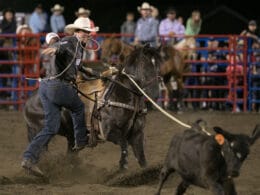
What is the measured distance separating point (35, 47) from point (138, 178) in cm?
683

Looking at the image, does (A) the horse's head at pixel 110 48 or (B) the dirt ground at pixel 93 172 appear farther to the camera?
(A) the horse's head at pixel 110 48

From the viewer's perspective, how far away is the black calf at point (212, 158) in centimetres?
561

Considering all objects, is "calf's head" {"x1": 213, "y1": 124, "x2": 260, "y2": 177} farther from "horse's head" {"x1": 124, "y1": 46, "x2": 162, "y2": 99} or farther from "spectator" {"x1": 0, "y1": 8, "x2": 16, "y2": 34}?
"spectator" {"x1": 0, "y1": 8, "x2": 16, "y2": 34}

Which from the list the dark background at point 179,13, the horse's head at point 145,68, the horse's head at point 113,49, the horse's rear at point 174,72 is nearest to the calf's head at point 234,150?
the horse's head at point 145,68

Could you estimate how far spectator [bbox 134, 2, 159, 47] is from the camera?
14.1 metres

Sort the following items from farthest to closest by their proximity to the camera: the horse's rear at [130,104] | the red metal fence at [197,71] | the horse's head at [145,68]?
the red metal fence at [197,71] → the horse's head at [145,68] → the horse's rear at [130,104]

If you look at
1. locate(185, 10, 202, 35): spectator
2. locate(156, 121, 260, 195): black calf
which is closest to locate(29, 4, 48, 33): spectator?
locate(185, 10, 202, 35): spectator

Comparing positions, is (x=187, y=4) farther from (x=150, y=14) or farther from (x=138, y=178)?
(x=138, y=178)

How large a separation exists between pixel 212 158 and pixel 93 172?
2.42m

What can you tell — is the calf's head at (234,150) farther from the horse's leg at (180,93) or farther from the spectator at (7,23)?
the spectator at (7,23)

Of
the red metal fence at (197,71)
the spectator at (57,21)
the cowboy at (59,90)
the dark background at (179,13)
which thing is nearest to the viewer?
the cowboy at (59,90)

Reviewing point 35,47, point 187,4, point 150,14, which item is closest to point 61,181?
point 35,47

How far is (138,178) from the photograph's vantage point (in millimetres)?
7312

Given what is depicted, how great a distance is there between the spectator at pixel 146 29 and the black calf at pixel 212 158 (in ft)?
26.2
